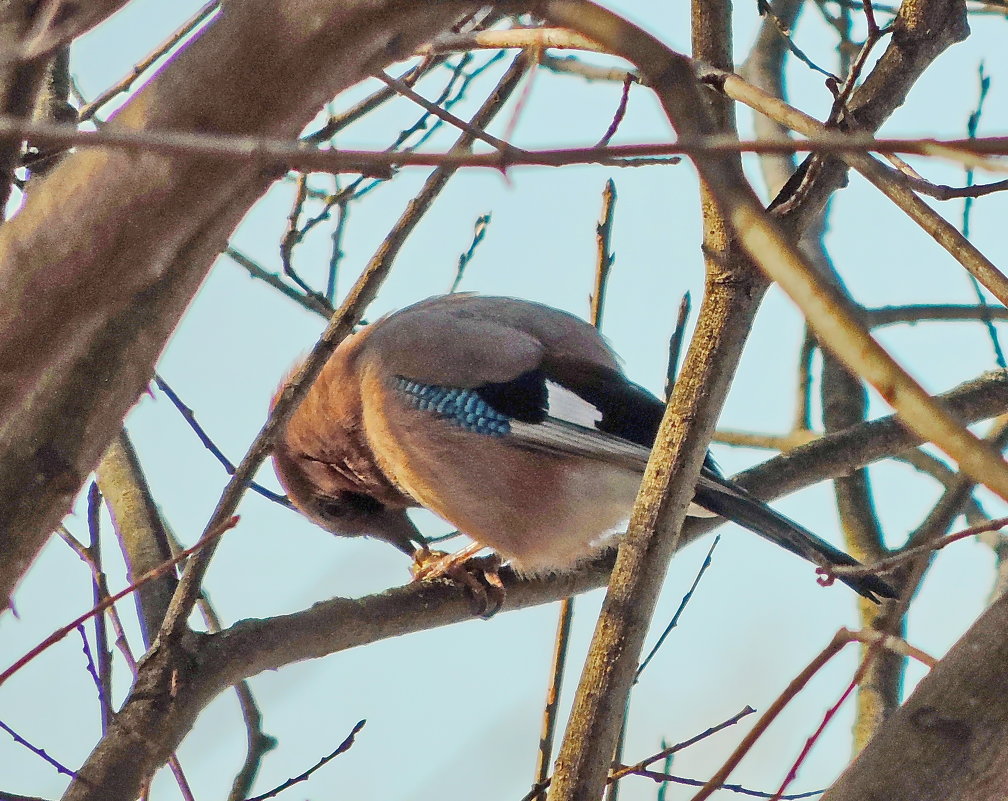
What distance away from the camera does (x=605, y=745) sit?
229cm

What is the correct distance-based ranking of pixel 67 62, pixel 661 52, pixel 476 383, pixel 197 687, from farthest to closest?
pixel 476 383 → pixel 67 62 → pixel 197 687 → pixel 661 52

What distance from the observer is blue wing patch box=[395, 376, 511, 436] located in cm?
443

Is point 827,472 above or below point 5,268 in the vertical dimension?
above

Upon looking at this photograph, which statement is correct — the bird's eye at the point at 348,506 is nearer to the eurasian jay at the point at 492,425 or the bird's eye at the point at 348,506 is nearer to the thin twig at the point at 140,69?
the eurasian jay at the point at 492,425

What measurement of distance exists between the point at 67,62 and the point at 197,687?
1702 millimetres

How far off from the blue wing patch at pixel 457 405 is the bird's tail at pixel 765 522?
3.10 ft

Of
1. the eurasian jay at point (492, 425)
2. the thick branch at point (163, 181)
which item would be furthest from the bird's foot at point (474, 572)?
the thick branch at point (163, 181)

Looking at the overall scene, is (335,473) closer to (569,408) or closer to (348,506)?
(348,506)

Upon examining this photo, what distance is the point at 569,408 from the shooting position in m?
4.46

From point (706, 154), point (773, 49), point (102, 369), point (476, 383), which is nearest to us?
point (706, 154)

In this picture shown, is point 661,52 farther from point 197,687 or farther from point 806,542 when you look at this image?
point 806,542

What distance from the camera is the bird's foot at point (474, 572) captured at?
3.72 metres

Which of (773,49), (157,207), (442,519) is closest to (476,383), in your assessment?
(442,519)

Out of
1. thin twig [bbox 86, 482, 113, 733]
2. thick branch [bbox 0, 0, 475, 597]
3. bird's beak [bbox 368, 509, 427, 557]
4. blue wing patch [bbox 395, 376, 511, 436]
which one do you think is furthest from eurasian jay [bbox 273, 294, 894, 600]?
thick branch [bbox 0, 0, 475, 597]
